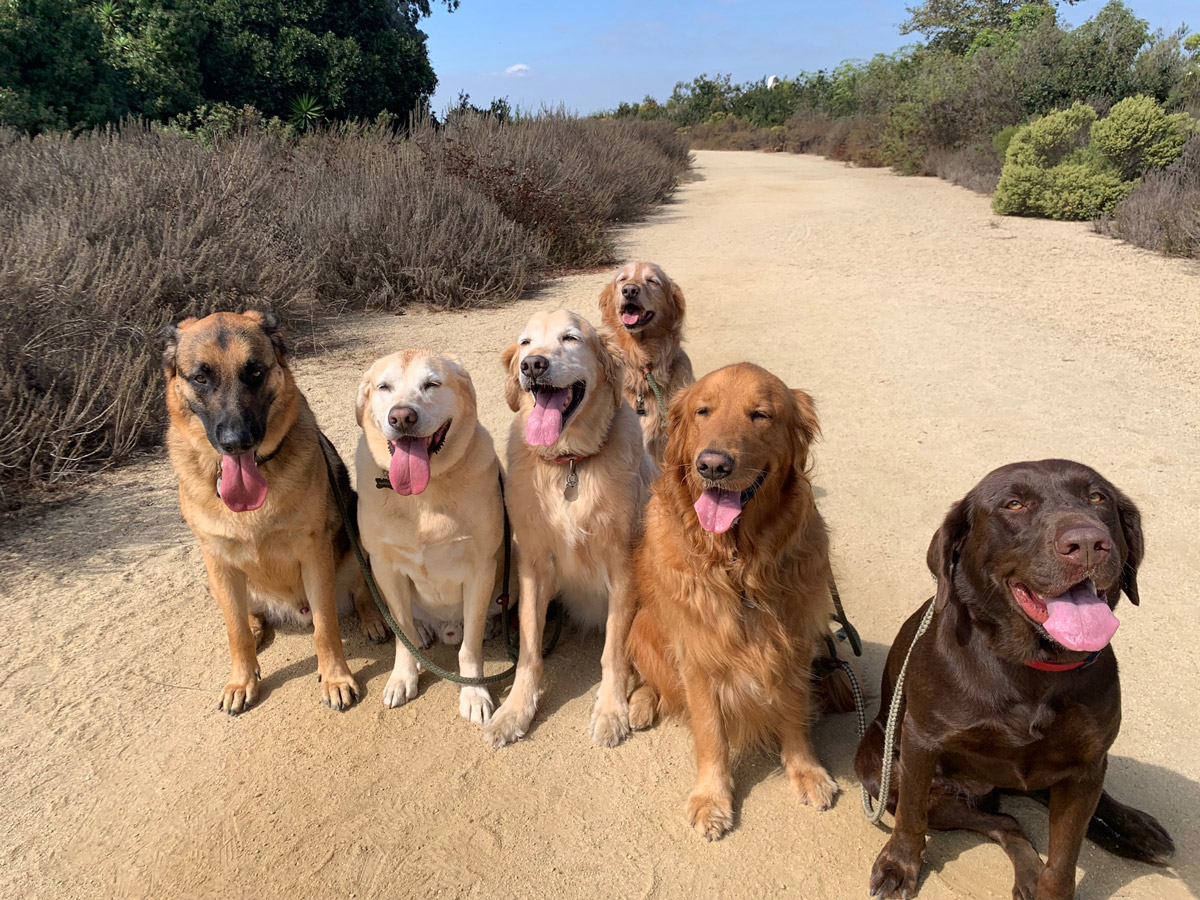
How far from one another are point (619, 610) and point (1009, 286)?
9159 mm

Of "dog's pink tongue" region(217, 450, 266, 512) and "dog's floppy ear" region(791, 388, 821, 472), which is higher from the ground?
"dog's floppy ear" region(791, 388, 821, 472)

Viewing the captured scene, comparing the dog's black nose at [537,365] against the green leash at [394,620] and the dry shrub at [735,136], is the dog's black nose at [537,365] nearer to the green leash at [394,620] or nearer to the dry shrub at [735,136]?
the green leash at [394,620]

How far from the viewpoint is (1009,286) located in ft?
32.9

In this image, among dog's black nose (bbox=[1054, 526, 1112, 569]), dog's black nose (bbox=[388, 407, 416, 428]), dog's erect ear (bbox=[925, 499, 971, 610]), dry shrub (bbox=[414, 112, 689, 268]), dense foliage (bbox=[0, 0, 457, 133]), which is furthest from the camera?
dense foliage (bbox=[0, 0, 457, 133])

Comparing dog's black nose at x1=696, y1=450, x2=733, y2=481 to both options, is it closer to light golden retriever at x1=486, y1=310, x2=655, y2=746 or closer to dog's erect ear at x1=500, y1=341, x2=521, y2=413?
light golden retriever at x1=486, y1=310, x2=655, y2=746

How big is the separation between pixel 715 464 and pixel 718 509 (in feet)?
0.69

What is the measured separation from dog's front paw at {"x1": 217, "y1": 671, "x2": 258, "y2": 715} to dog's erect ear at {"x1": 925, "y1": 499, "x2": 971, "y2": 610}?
9.31 feet

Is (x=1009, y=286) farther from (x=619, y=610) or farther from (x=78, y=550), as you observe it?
(x=78, y=550)

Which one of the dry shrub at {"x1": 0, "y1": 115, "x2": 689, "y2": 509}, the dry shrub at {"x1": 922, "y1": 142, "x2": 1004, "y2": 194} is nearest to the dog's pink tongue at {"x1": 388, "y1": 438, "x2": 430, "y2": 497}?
the dry shrub at {"x1": 0, "y1": 115, "x2": 689, "y2": 509}

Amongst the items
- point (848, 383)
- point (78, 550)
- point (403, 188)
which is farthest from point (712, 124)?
point (78, 550)

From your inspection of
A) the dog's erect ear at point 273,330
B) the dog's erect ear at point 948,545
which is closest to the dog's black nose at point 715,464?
Result: the dog's erect ear at point 948,545

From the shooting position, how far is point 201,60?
55.7 ft

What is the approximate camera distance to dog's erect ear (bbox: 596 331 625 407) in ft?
10.8

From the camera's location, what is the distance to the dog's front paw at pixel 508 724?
311 cm
